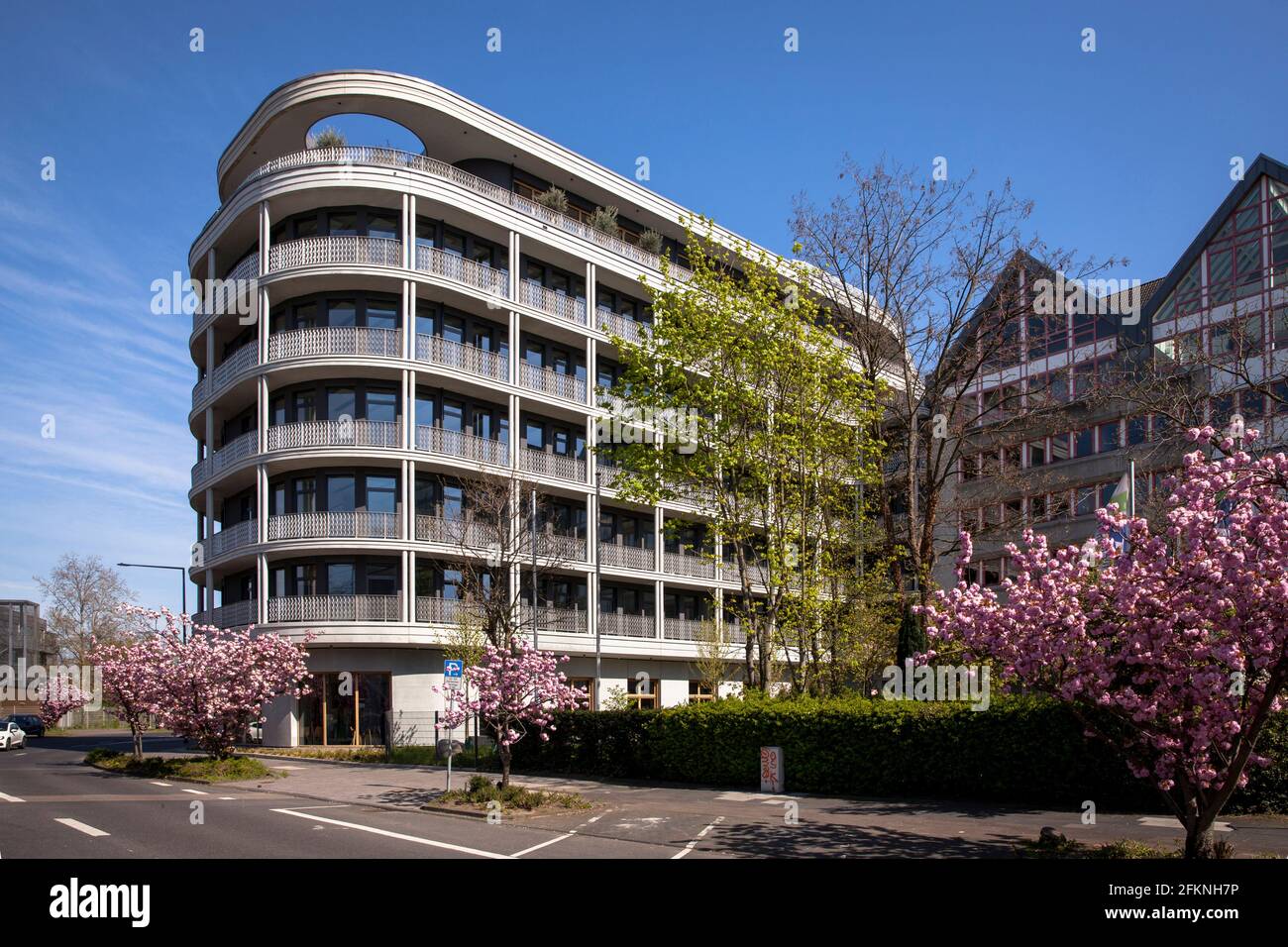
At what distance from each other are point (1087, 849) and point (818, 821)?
500 cm

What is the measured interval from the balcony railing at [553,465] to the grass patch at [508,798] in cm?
2143

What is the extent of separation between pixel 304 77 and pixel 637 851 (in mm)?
34059

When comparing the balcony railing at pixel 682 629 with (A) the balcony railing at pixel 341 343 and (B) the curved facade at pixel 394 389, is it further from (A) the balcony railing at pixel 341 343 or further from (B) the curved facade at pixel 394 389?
(A) the balcony railing at pixel 341 343

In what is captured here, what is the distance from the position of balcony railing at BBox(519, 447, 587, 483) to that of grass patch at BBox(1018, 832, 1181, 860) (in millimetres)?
29456

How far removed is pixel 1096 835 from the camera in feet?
48.6

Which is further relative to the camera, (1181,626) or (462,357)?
(462,357)

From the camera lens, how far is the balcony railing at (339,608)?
3697cm

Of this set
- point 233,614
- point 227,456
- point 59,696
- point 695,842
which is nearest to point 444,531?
point 233,614

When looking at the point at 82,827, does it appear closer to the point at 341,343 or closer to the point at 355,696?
the point at 355,696

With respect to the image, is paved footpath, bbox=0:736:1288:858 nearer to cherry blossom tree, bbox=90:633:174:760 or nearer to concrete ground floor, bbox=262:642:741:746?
cherry blossom tree, bbox=90:633:174:760

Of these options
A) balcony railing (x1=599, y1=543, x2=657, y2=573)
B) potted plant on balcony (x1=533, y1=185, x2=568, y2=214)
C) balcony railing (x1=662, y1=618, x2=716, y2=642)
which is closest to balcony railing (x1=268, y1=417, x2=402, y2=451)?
balcony railing (x1=599, y1=543, x2=657, y2=573)

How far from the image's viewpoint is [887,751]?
68.9 ft

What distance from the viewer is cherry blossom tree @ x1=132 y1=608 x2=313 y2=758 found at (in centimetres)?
2689

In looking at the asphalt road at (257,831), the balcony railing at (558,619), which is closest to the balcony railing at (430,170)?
the balcony railing at (558,619)
